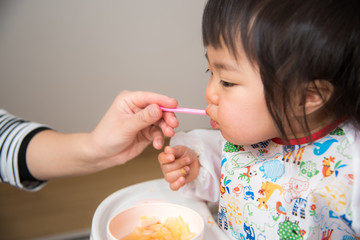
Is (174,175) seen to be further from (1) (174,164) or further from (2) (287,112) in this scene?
(2) (287,112)

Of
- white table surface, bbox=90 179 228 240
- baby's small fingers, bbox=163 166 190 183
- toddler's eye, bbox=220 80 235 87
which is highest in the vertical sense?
toddler's eye, bbox=220 80 235 87

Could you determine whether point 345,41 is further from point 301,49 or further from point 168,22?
point 168,22

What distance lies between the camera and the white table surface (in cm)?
67

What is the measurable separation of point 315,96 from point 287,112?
6 centimetres

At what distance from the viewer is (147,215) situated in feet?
2.15

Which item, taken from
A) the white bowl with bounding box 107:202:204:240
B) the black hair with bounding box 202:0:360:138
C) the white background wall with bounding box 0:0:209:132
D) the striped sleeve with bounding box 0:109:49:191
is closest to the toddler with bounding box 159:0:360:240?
the black hair with bounding box 202:0:360:138

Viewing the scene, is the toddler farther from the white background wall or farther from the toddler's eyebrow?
the white background wall

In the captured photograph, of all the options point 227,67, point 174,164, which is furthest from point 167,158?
point 227,67

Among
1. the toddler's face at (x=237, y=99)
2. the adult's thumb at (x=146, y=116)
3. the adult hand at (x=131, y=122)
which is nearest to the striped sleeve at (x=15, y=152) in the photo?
the adult hand at (x=131, y=122)

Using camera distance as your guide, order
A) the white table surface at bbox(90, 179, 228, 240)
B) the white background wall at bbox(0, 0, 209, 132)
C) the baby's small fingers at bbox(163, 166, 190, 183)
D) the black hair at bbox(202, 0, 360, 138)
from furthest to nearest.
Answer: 1. the white background wall at bbox(0, 0, 209, 132)
2. the baby's small fingers at bbox(163, 166, 190, 183)
3. the white table surface at bbox(90, 179, 228, 240)
4. the black hair at bbox(202, 0, 360, 138)

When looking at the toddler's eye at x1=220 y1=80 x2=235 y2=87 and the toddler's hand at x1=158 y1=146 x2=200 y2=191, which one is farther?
the toddler's hand at x1=158 y1=146 x2=200 y2=191

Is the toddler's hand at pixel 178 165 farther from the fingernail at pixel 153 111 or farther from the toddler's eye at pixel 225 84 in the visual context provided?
the toddler's eye at pixel 225 84

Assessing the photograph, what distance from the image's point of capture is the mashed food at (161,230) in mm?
609

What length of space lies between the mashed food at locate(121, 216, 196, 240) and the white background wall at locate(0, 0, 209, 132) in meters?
1.00
